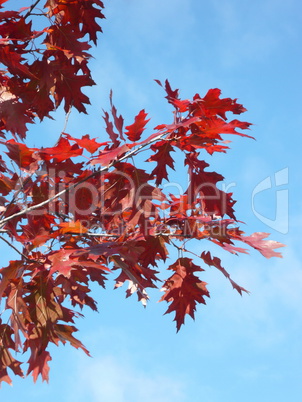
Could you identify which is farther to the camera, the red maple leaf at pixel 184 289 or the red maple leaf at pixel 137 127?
the red maple leaf at pixel 184 289

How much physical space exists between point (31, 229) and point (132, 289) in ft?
2.83

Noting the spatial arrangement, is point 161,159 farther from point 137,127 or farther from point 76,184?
point 76,184

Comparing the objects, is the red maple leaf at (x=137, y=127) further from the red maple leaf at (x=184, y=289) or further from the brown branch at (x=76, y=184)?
the red maple leaf at (x=184, y=289)

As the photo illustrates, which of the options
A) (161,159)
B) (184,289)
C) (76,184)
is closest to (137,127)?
(161,159)

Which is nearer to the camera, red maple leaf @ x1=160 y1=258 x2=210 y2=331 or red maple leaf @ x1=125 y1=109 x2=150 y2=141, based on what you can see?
red maple leaf @ x1=125 y1=109 x2=150 y2=141

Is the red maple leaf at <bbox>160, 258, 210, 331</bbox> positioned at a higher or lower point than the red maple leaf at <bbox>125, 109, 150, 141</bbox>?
lower

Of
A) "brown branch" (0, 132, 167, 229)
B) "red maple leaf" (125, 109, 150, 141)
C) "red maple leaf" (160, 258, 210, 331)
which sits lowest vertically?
"red maple leaf" (160, 258, 210, 331)

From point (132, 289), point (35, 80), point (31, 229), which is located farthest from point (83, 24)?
point (132, 289)

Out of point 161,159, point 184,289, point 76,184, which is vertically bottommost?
point 184,289

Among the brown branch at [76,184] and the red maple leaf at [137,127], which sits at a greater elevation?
the red maple leaf at [137,127]

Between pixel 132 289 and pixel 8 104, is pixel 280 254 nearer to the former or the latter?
pixel 132 289

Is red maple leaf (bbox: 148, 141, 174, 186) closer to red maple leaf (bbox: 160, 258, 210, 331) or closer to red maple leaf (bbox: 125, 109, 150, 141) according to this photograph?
red maple leaf (bbox: 125, 109, 150, 141)

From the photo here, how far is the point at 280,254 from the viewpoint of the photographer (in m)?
2.58

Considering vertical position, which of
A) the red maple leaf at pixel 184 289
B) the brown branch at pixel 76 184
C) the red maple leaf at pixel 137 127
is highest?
the red maple leaf at pixel 137 127
